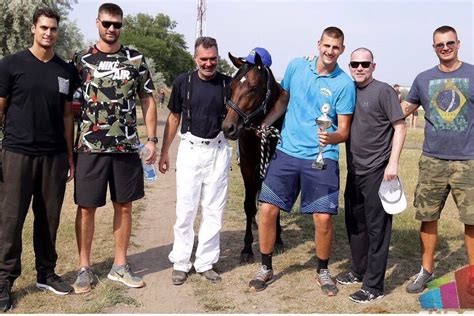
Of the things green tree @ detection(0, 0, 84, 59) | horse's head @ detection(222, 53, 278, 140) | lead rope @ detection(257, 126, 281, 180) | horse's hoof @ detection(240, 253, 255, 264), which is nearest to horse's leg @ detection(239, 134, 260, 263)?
horse's hoof @ detection(240, 253, 255, 264)

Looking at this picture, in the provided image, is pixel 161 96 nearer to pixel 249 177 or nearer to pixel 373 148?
pixel 249 177

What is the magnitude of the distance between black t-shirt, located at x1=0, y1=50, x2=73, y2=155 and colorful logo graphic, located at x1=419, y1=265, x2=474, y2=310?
344 centimetres

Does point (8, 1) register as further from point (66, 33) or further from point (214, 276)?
point (214, 276)

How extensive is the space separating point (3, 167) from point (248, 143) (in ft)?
7.99

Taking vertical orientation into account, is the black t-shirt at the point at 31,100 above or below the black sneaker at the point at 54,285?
above

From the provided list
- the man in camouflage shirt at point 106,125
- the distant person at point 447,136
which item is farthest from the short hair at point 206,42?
the distant person at point 447,136

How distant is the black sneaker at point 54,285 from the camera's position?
4305 millimetres

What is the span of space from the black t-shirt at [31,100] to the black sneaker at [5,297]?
111 cm

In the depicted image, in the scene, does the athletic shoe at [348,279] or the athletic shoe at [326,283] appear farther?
the athletic shoe at [348,279]

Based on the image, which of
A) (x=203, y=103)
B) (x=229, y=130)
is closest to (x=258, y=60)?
(x=203, y=103)

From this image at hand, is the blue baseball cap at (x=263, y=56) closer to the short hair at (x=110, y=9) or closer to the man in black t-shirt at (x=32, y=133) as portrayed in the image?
the short hair at (x=110, y=9)

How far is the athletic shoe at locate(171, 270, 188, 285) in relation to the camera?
469 centimetres

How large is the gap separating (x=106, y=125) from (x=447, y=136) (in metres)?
3.07

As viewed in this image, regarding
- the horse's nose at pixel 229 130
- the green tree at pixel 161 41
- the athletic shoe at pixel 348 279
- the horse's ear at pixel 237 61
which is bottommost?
the athletic shoe at pixel 348 279
